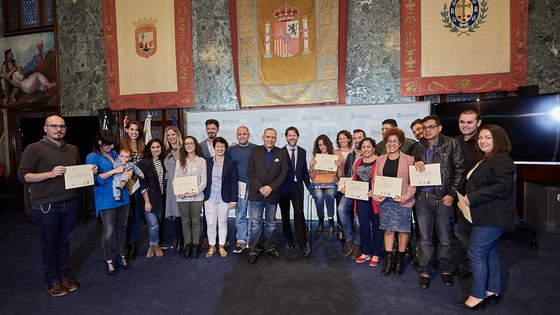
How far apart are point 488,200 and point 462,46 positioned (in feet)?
12.8

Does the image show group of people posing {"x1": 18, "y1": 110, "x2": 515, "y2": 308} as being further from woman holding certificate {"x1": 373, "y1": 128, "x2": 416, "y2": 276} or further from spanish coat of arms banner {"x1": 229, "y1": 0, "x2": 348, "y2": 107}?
spanish coat of arms banner {"x1": 229, "y1": 0, "x2": 348, "y2": 107}

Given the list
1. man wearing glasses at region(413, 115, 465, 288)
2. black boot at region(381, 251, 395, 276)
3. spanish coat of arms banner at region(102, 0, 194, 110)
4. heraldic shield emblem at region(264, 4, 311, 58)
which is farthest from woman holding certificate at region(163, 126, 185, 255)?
man wearing glasses at region(413, 115, 465, 288)

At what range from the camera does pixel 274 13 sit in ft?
19.0

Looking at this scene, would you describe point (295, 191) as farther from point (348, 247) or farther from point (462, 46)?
point (462, 46)

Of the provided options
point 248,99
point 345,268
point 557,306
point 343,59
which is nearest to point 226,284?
point 345,268

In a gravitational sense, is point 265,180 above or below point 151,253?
above

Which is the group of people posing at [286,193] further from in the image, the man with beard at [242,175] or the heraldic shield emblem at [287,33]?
the heraldic shield emblem at [287,33]

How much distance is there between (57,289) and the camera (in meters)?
3.04

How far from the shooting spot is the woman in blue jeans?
3799 mm

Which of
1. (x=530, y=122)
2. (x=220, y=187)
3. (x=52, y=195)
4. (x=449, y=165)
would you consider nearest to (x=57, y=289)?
(x=52, y=195)

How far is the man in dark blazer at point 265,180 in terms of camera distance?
149 inches

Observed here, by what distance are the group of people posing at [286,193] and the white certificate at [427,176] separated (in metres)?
0.06

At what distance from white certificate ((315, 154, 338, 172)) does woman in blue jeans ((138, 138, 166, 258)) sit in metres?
2.04

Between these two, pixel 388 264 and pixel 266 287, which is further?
pixel 388 264
